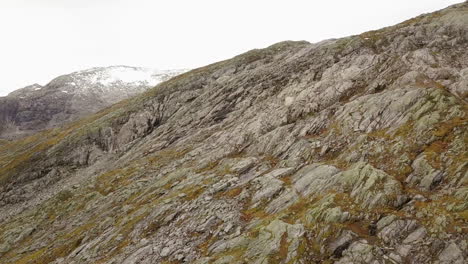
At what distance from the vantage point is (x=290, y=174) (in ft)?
99.1

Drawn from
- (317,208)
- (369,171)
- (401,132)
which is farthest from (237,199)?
(401,132)

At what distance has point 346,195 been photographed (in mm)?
23594

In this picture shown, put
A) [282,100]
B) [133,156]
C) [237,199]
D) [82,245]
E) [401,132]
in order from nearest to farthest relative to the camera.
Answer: [401,132]
[237,199]
[82,245]
[282,100]
[133,156]

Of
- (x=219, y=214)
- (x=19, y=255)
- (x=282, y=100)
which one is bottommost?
(x=19, y=255)

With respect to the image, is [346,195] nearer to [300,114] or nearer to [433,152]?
[433,152]

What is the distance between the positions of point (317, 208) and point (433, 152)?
10484mm

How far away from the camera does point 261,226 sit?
24.2 metres

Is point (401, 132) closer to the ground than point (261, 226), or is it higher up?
higher up

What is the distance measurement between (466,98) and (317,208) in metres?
19.6

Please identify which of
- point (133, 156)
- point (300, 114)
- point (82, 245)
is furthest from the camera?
point (133, 156)

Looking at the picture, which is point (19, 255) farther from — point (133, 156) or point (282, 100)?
point (282, 100)

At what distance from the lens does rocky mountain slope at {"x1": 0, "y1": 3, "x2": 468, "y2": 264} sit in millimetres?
20844

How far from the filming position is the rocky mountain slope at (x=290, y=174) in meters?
20.8

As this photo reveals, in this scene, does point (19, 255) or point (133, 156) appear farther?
point (133, 156)
